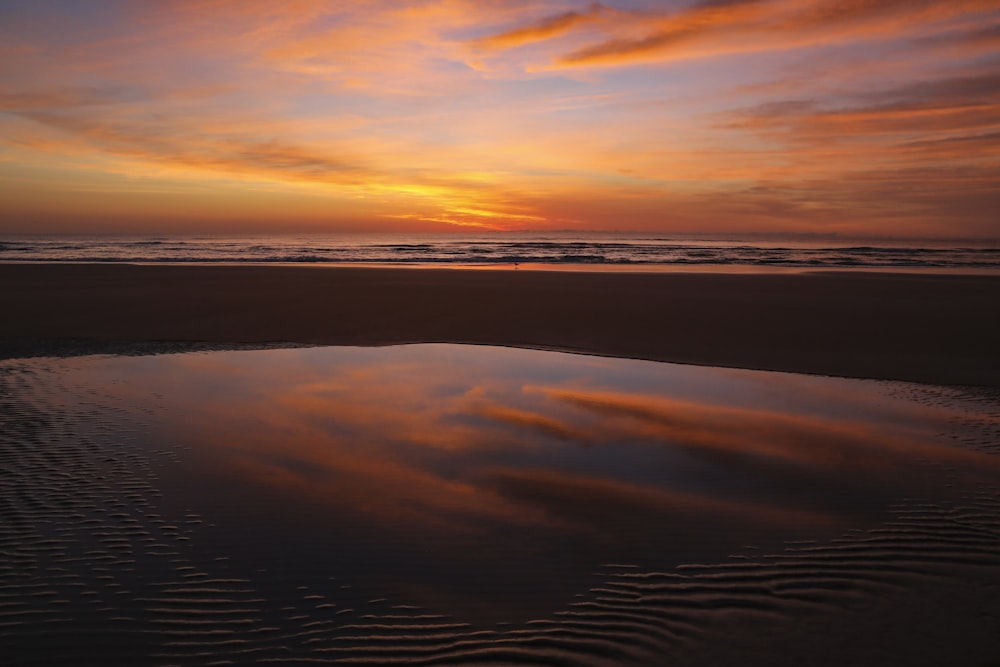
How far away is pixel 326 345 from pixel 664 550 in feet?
31.0

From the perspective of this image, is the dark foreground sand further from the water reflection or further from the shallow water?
the shallow water

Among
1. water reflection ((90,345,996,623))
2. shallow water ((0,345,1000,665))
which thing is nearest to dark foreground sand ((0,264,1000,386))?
water reflection ((90,345,996,623))

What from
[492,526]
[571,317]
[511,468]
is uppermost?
[571,317]

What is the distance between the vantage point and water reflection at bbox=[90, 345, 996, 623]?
4.63 metres

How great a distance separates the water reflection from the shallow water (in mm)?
33

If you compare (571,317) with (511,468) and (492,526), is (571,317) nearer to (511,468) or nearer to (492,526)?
(511,468)

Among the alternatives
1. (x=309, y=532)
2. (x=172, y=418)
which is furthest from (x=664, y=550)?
(x=172, y=418)

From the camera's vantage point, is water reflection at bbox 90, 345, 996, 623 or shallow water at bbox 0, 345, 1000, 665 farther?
water reflection at bbox 90, 345, 996, 623

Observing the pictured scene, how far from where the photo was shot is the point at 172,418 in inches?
308

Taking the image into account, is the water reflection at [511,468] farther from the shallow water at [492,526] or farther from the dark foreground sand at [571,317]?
the dark foreground sand at [571,317]

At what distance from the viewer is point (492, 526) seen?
514cm

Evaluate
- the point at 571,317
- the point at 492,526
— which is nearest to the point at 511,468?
the point at 492,526

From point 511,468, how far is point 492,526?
130cm

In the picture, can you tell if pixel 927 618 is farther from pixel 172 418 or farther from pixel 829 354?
pixel 829 354
